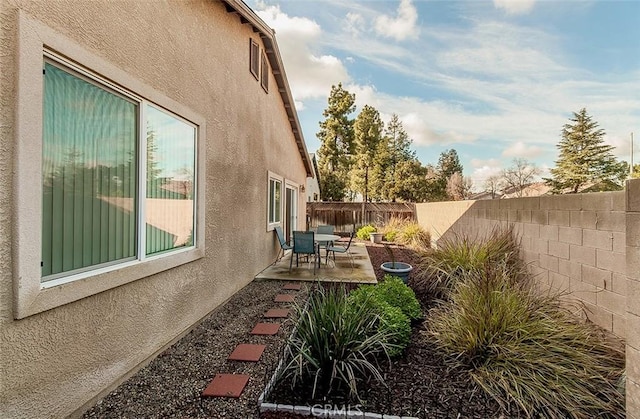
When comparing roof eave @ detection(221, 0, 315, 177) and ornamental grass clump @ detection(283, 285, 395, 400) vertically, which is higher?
roof eave @ detection(221, 0, 315, 177)

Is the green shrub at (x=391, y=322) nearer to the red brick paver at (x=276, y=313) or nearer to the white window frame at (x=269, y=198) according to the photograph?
the red brick paver at (x=276, y=313)

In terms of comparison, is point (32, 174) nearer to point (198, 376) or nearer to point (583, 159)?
point (198, 376)

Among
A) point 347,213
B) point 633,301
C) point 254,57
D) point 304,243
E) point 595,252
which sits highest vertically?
point 254,57

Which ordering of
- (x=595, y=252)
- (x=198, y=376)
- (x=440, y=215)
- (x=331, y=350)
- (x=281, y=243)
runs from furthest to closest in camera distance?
(x=440, y=215), (x=281, y=243), (x=595, y=252), (x=198, y=376), (x=331, y=350)

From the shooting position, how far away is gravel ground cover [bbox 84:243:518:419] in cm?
255

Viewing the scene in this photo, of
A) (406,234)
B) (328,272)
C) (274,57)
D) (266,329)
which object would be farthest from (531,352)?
(406,234)

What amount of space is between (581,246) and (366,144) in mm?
20837

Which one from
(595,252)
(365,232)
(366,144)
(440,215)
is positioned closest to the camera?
(595,252)

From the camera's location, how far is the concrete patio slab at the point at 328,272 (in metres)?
6.91

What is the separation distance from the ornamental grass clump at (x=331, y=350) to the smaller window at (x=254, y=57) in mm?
5544

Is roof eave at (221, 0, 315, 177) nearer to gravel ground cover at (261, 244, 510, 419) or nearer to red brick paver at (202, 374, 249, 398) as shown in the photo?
red brick paver at (202, 374, 249, 398)

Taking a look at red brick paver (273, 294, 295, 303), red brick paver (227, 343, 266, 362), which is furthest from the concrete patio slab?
red brick paver (227, 343, 266, 362)

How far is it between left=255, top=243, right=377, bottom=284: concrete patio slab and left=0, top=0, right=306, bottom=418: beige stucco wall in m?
0.63

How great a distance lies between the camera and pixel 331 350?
2.89m
